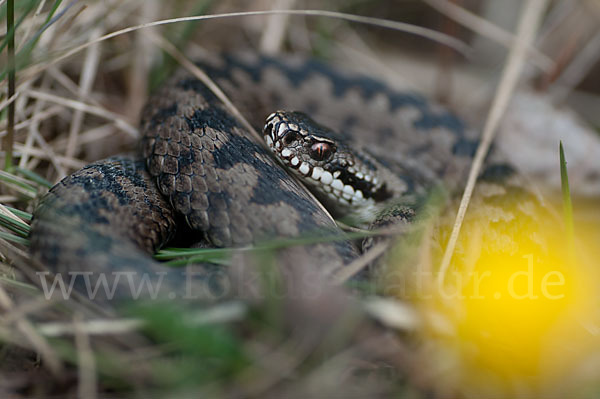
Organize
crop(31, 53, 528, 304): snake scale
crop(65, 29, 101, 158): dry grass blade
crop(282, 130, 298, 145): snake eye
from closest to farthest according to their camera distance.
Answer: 1. crop(31, 53, 528, 304): snake scale
2. crop(282, 130, 298, 145): snake eye
3. crop(65, 29, 101, 158): dry grass blade


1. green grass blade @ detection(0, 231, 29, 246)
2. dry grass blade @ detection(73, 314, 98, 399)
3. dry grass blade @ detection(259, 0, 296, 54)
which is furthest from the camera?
dry grass blade @ detection(259, 0, 296, 54)

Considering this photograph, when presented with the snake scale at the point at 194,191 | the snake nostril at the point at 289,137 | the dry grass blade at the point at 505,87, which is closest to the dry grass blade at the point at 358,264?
the snake scale at the point at 194,191

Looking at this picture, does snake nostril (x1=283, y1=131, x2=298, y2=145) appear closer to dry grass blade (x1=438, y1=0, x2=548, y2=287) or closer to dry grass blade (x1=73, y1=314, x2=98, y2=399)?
dry grass blade (x1=438, y1=0, x2=548, y2=287)

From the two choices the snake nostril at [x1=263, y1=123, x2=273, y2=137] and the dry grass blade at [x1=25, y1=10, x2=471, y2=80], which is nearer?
the dry grass blade at [x1=25, y1=10, x2=471, y2=80]

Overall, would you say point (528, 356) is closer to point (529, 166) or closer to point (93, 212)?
point (93, 212)

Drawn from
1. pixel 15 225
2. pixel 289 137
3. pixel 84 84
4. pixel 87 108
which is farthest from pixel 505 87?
pixel 15 225

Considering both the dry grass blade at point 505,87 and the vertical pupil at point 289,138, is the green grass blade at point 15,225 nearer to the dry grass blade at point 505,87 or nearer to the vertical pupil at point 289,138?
the vertical pupil at point 289,138

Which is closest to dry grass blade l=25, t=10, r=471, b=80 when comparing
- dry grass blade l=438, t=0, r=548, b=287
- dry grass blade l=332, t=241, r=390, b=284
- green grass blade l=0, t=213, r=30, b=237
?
dry grass blade l=438, t=0, r=548, b=287

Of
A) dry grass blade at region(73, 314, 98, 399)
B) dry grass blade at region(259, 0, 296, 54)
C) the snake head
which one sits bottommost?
dry grass blade at region(73, 314, 98, 399)
